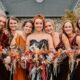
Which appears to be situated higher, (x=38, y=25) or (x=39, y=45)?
(x=38, y=25)

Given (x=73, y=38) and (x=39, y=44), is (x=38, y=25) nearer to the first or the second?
(x=39, y=44)

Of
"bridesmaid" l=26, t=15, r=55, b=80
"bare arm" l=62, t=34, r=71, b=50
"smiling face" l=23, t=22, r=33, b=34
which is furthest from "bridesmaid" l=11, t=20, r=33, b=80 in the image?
"bare arm" l=62, t=34, r=71, b=50

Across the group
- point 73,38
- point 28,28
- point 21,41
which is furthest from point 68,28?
point 21,41

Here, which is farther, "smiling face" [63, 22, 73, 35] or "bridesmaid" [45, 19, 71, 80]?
"smiling face" [63, 22, 73, 35]

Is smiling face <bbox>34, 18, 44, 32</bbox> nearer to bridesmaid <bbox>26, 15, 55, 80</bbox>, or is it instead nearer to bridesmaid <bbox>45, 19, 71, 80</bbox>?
bridesmaid <bbox>26, 15, 55, 80</bbox>

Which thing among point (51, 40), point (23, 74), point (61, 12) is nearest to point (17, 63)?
point (23, 74)

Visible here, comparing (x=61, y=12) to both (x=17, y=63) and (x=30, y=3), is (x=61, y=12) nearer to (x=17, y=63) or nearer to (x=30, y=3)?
(x=30, y=3)

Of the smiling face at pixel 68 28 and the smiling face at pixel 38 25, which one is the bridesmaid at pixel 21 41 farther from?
the smiling face at pixel 68 28

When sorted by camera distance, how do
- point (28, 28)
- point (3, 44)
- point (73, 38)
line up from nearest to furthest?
point (73, 38)
point (3, 44)
point (28, 28)

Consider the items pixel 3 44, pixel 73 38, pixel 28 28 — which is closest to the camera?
pixel 73 38

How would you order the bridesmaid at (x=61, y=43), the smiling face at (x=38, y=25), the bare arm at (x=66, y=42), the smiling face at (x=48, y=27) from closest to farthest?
the bridesmaid at (x=61, y=43) < the bare arm at (x=66, y=42) < the smiling face at (x=38, y=25) < the smiling face at (x=48, y=27)

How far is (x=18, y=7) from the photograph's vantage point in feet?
131

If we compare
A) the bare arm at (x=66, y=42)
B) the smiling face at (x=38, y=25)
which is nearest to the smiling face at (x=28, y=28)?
the smiling face at (x=38, y=25)

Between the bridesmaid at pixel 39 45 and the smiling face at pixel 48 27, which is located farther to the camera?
the smiling face at pixel 48 27
